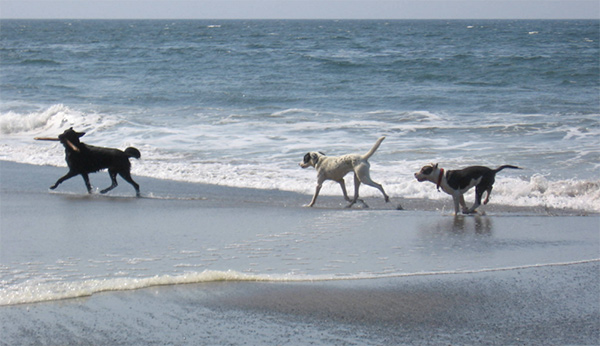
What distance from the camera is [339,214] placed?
31.6ft

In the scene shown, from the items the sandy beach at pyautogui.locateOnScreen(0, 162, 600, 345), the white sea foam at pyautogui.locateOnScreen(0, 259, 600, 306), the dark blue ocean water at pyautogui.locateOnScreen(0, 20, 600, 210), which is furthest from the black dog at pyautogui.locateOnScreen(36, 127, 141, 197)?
the white sea foam at pyautogui.locateOnScreen(0, 259, 600, 306)

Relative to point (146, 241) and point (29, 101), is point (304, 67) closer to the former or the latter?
point (29, 101)

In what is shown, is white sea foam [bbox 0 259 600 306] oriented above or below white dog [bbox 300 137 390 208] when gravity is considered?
above

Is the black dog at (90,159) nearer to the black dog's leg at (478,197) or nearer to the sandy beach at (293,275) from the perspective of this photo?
the sandy beach at (293,275)

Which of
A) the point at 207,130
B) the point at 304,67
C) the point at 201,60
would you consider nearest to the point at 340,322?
the point at 207,130

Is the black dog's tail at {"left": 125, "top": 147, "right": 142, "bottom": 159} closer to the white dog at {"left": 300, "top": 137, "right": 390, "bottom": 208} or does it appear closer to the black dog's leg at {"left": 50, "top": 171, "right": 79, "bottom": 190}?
the black dog's leg at {"left": 50, "top": 171, "right": 79, "bottom": 190}

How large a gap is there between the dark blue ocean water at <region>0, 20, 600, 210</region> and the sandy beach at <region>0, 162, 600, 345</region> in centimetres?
273

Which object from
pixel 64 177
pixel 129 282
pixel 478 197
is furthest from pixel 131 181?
pixel 129 282

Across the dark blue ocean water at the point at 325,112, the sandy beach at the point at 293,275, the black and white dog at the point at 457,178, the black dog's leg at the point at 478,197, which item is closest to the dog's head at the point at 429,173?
the black and white dog at the point at 457,178

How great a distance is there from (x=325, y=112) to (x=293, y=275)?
15.6m

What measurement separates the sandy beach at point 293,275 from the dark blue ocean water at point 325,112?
2.73 m

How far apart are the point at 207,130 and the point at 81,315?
44.9 feet

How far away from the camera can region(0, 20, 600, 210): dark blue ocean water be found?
13.7 metres

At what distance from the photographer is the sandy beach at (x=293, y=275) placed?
5184mm
